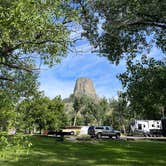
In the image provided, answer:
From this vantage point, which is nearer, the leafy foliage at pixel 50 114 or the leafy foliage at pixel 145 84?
the leafy foliage at pixel 145 84

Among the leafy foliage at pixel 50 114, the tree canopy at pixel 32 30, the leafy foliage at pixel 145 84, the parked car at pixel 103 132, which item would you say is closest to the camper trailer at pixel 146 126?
the parked car at pixel 103 132

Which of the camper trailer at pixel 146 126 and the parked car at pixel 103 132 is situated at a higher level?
the camper trailer at pixel 146 126

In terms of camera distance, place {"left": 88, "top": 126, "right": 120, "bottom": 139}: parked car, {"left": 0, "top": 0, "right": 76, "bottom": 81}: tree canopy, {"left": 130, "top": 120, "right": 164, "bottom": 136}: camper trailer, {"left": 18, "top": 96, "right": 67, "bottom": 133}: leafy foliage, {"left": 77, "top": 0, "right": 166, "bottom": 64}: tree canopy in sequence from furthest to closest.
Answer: {"left": 130, "top": 120, "right": 164, "bottom": 136}: camper trailer
{"left": 18, "top": 96, "right": 67, "bottom": 133}: leafy foliage
{"left": 88, "top": 126, "right": 120, "bottom": 139}: parked car
{"left": 77, "top": 0, "right": 166, "bottom": 64}: tree canopy
{"left": 0, "top": 0, "right": 76, "bottom": 81}: tree canopy

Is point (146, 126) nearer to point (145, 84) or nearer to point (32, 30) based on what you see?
point (145, 84)

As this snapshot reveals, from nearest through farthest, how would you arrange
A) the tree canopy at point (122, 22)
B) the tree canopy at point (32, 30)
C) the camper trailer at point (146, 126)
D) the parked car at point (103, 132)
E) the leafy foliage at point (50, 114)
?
the tree canopy at point (32, 30) → the tree canopy at point (122, 22) → the parked car at point (103, 132) → the leafy foliage at point (50, 114) → the camper trailer at point (146, 126)

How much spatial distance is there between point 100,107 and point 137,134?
50946 mm

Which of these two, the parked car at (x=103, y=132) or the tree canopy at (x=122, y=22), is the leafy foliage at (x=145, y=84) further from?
the parked car at (x=103, y=132)

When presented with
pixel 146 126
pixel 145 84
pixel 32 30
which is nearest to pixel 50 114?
pixel 146 126

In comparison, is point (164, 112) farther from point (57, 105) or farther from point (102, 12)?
point (102, 12)

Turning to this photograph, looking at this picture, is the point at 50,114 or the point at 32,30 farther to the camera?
the point at 50,114

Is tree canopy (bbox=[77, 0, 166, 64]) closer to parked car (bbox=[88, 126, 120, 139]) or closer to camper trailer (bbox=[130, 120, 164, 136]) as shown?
parked car (bbox=[88, 126, 120, 139])

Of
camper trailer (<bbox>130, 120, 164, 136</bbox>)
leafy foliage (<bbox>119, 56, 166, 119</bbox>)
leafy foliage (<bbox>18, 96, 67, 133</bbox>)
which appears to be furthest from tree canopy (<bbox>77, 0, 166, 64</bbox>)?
camper trailer (<bbox>130, 120, 164, 136</bbox>)

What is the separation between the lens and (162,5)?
2059 cm

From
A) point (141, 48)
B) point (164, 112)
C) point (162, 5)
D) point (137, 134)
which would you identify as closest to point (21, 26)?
point (162, 5)
